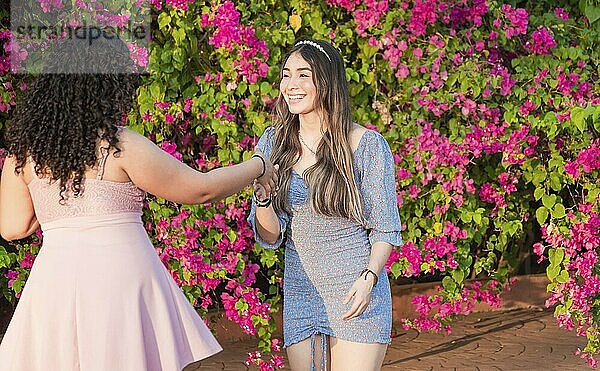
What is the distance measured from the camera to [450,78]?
Answer: 5.79 meters

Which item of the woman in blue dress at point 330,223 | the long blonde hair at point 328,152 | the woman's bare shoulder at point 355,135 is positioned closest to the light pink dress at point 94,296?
the woman in blue dress at point 330,223

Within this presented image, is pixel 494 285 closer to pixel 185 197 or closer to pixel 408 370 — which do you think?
pixel 408 370

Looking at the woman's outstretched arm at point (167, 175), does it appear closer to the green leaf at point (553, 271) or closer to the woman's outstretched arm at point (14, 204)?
the woman's outstretched arm at point (14, 204)

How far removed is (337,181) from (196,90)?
2.12m

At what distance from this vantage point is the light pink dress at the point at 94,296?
3.08 meters

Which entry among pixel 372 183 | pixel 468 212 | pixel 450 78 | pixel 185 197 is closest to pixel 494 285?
pixel 468 212

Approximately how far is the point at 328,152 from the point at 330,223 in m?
0.25

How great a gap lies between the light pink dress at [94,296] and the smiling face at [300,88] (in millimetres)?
859

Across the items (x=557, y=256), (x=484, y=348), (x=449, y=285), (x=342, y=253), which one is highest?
(x=342, y=253)

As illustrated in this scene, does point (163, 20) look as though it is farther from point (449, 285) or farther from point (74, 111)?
point (74, 111)

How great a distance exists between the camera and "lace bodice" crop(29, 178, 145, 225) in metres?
3.09

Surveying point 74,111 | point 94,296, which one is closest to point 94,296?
point 94,296

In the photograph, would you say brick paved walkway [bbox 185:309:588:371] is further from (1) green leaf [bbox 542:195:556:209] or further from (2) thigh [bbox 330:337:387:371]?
(2) thigh [bbox 330:337:387:371]

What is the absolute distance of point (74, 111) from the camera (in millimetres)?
3082
